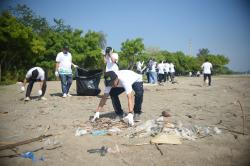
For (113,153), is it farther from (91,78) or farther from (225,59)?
(225,59)

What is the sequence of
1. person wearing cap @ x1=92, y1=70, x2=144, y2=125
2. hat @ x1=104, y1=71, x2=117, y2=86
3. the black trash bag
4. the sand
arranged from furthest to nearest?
the black trash bag, hat @ x1=104, y1=71, x2=117, y2=86, person wearing cap @ x1=92, y1=70, x2=144, y2=125, the sand

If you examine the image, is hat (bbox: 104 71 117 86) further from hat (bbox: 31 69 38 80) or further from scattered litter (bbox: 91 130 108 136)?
hat (bbox: 31 69 38 80)

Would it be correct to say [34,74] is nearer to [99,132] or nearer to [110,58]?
[110,58]

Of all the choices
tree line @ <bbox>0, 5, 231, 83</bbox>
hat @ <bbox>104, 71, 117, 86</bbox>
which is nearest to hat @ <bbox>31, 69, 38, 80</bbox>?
hat @ <bbox>104, 71, 117, 86</bbox>

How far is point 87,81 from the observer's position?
9930mm

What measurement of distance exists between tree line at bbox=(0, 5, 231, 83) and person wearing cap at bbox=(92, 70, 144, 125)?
17535 millimetres

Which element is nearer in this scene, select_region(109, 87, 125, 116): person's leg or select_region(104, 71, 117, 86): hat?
select_region(104, 71, 117, 86): hat

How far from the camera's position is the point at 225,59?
92.0m

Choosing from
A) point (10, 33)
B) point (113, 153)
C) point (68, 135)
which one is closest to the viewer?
point (113, 153)

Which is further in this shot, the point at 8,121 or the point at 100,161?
the point at 8,121

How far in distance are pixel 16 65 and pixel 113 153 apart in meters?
26.1

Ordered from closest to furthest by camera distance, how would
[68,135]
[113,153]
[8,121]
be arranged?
[113,153]
[68,135]
[8,121]

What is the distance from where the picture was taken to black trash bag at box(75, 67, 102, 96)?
32.4ft

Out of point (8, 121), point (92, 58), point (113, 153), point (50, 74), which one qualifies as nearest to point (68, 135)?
point (113, 153)
